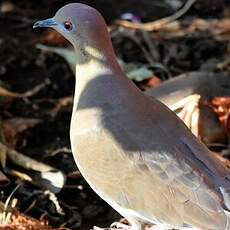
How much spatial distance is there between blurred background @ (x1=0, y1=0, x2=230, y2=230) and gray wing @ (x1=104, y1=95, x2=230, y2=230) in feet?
2.01

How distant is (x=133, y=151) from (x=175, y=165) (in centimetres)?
14

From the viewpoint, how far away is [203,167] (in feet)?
9.01

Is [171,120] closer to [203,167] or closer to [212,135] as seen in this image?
[203,167]

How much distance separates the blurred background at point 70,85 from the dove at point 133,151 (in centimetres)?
53

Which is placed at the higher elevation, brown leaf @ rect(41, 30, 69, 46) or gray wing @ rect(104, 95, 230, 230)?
gray wing @ rect(104, 95, 230, 230)

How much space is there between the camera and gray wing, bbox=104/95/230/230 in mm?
2660

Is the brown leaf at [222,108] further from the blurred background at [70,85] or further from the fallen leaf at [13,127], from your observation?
the fallen leaf at [13,127]

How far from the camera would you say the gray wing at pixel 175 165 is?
266cm

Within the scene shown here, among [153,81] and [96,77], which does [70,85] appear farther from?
[96,77]

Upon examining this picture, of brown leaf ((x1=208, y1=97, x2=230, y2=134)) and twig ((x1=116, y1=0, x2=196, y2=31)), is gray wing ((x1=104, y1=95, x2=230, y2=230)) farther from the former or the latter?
twig ((x1=116, y1=0, x2=196, y2=31))

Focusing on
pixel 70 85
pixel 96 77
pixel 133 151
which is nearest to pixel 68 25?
pixel 96 77

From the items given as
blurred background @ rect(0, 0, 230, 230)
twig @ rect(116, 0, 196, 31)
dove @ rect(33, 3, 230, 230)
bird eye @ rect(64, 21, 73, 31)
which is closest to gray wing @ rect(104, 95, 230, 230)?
dove @ rect(33, 3, 230, 230)

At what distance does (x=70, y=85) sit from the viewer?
13.6ft

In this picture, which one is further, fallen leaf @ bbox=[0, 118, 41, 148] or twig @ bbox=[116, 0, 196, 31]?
twig @ bbox=[116, 0, 196, 31]
